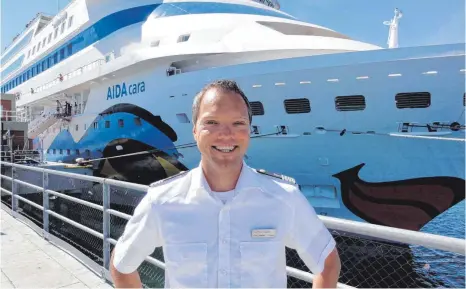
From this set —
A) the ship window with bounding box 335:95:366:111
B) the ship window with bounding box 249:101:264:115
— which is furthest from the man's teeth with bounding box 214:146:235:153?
the ship window with bounding box 249:101:264:115

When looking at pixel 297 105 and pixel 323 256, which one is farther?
pixel 297 105

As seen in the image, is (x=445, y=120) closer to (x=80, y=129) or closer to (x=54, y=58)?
(x=80, y=129)

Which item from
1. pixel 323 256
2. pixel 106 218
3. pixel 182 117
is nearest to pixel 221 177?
pixel 323 256

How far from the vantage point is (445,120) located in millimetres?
6797

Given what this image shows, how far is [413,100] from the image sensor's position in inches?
270

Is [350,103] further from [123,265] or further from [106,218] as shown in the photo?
[123,265]

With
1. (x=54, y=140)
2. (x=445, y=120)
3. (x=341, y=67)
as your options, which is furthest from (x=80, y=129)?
(x=445, y=120)

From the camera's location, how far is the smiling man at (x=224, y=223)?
1.24 metres

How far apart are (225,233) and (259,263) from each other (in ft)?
0.56

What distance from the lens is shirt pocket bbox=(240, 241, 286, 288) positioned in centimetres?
123

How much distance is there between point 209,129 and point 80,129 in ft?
50.6

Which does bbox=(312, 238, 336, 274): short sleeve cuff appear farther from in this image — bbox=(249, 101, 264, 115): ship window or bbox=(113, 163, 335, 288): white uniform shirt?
bbox=(249, 101, 264, 115): ship window

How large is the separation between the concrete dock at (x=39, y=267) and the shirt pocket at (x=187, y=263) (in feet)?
8.34

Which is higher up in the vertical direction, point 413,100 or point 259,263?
point 413,100
